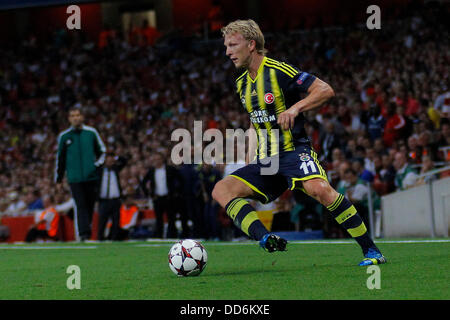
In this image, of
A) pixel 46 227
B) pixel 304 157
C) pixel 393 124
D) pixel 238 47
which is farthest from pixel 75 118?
pixel 304 157

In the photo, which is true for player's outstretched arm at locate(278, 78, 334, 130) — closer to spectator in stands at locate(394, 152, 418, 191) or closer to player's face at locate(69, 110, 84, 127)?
player's face at locate(69, 110, 84, 127)

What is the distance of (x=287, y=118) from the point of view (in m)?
6.36

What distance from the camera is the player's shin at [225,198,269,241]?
6.64m

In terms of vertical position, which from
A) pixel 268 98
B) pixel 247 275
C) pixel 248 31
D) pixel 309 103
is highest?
pixel 248 31

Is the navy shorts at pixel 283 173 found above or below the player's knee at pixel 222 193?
above

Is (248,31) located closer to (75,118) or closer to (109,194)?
(75,118)

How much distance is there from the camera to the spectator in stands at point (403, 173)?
13844 mm

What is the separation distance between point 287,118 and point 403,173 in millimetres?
8292

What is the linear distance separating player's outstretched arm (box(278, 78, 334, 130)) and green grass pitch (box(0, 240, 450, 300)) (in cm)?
125

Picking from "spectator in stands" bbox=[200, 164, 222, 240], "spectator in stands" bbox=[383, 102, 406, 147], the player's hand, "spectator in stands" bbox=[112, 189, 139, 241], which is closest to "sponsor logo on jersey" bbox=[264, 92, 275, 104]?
the player's hand

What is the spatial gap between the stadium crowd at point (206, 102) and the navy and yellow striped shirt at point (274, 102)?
7.06m

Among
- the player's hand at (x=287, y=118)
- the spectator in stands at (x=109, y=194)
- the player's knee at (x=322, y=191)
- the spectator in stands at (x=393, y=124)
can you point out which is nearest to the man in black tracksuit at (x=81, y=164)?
the spectator in stands at (x=109, y=194)

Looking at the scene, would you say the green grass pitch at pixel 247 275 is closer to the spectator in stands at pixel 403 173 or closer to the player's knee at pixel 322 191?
the player's knee at pixel 322 191

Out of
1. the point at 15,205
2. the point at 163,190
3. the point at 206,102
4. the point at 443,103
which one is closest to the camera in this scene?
the point at 443,103
